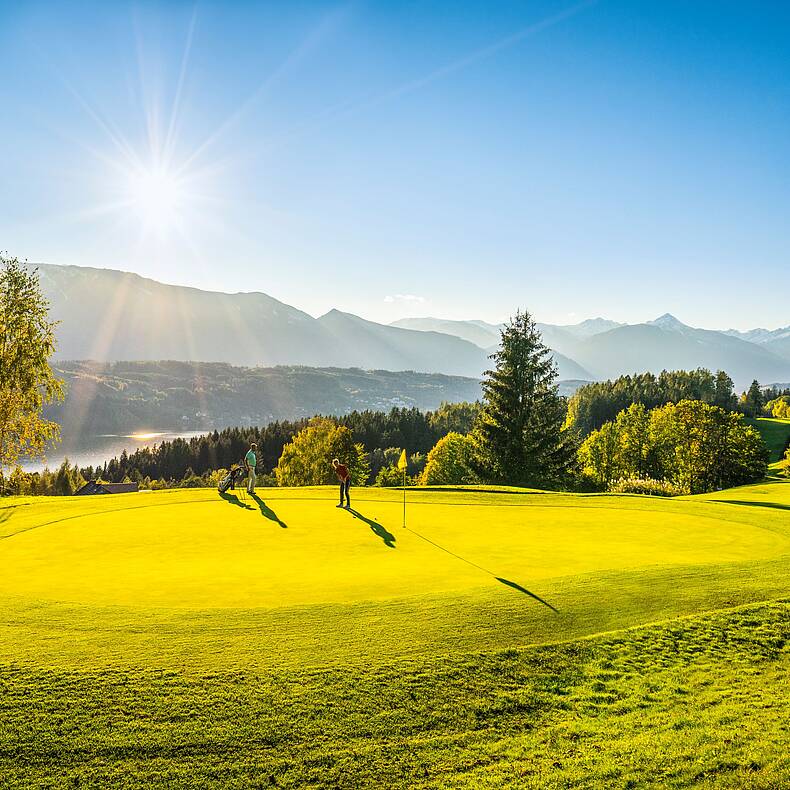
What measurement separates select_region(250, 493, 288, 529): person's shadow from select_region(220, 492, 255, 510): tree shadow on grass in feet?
1.75

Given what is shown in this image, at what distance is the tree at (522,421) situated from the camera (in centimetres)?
5025

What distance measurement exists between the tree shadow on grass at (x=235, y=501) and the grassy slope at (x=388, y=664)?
21.7ft

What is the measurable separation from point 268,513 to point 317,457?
51.4m

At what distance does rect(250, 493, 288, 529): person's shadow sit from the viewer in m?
18.2

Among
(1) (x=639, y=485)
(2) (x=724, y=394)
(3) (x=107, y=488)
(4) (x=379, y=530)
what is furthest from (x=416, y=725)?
(2) (x=724, y=394)

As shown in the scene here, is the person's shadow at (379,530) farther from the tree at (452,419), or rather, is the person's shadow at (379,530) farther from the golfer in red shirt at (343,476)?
the tree at (452,419)

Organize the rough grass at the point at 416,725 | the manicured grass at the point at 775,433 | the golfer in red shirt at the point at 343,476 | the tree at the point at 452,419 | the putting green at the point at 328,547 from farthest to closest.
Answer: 1. the tree at the point at 452,419
2. the manicured grass at the point at 775,433
3. the golfer in red shirt at the point at 343,476
4. the putting green at the point at 328,547
5. the rough grass at the point at 416,725

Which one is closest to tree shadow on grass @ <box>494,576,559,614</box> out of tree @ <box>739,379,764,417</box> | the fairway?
the fairway

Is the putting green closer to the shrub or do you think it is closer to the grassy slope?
the grassy slope

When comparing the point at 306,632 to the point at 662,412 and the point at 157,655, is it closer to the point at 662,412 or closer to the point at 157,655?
the point at 157,655

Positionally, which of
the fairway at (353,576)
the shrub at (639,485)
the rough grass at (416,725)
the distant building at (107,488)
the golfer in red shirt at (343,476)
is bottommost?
the distant building at (107,488)

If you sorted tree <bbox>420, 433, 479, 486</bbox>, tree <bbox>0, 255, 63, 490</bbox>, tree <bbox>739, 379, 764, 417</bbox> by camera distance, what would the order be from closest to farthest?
tree <bbox>0, 255, 63, 490</bbox>
tree <bbox>420, 433, 479, 486</bbox>
tree <bbox>739, 379, 764, 417</bbox>

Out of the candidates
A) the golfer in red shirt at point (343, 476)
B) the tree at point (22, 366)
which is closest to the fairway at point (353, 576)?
the golfer in red shirt at point (343, 476)

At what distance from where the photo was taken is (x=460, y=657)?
8594mm
